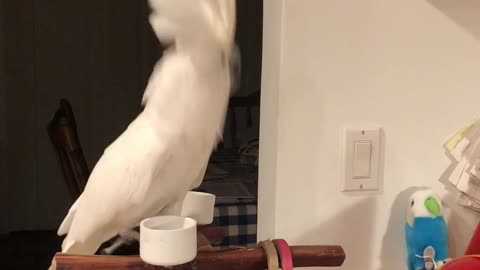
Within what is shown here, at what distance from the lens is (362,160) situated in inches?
41.3

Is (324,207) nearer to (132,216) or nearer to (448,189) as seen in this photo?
(448,189)

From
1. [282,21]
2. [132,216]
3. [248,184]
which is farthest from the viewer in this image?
[248,184]

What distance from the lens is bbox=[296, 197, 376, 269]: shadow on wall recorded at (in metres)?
1.06

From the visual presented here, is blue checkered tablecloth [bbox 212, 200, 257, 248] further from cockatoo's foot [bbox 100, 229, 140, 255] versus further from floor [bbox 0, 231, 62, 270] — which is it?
floor [bbox 0, 231, 62, 270]

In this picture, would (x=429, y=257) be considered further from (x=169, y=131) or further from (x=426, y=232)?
(x=169, y=131)

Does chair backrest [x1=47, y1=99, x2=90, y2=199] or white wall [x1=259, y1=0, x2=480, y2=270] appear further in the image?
chair backrest [x1=47, y1=99, x2=90, y2=199]

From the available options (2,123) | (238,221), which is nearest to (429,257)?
(238,221)

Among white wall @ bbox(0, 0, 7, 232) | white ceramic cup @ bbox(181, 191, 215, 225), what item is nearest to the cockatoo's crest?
white ceramic cup @ bbox(181, 191, 215, 225)

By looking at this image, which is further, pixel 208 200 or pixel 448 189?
pixel 448 189

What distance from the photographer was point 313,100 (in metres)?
1.02

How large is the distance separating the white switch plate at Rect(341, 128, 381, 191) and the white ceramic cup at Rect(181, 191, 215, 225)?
27 cm

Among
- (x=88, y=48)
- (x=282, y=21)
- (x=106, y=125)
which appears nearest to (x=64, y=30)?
(x=88, y=48)

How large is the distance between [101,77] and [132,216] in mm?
2901

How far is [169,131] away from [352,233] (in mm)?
467
